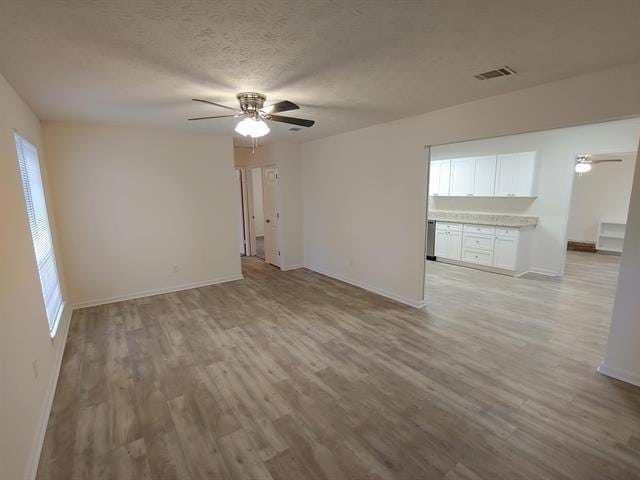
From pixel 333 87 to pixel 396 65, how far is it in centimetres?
64

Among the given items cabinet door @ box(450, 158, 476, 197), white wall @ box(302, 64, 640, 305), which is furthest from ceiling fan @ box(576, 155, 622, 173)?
white wall @ box(302, 64, 640, 305)

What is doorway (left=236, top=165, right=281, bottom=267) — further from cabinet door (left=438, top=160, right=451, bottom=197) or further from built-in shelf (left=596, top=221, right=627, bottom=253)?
built-in shelf (left=596, top=221, right=627, bottom=253)

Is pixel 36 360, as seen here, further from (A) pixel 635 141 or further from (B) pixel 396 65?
(A) pixel 635 141

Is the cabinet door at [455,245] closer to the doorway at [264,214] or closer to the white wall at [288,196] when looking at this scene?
the white wall at [288,196]

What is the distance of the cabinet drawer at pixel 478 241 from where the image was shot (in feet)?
18.6

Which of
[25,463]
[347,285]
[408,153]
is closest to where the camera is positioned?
[25,463]

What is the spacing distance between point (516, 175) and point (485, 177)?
54 centimetres

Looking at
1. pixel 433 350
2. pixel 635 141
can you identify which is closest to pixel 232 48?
pixel 433 350

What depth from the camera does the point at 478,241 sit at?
584 centimetres

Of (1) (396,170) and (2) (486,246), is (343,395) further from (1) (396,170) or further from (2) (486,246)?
(2) (486,246)

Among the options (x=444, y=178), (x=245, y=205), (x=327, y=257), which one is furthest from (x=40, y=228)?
(x=444, y=178)

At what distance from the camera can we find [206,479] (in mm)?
1700

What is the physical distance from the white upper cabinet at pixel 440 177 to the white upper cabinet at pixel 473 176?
0.12 m

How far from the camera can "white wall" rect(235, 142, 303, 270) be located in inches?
229
